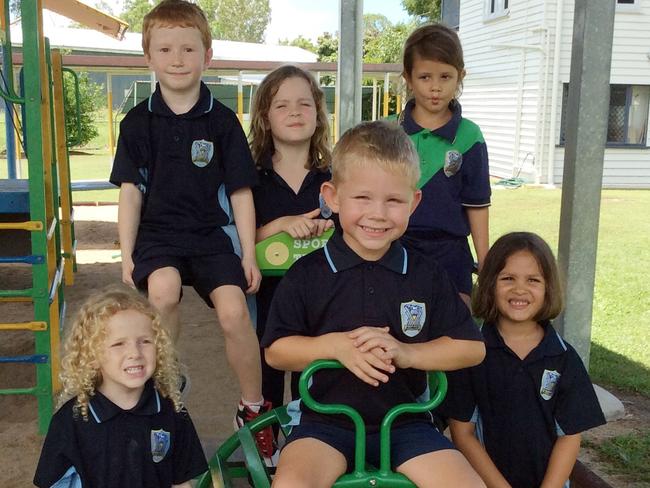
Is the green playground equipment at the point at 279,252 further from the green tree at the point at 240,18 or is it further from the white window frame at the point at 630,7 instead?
the green tree at the point at 240,18

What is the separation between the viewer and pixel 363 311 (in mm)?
2062

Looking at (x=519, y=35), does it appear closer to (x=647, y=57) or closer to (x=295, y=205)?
(x=647, y=57)

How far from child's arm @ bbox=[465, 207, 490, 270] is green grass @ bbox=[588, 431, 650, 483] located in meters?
1.20

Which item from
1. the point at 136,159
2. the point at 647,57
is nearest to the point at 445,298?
the point at 136,159

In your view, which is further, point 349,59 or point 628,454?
point 349,59

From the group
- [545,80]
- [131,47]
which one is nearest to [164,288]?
[545,80]

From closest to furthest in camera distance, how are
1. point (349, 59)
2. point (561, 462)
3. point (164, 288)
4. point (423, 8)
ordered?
1. point (561, 462)
2. point (164, 288)
3. point (349, 59)
4. point (423, 8)

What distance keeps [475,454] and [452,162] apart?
1.09 m

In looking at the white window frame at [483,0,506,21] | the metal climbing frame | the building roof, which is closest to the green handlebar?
the metal climbing frame

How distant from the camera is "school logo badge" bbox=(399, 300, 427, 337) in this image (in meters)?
2.07

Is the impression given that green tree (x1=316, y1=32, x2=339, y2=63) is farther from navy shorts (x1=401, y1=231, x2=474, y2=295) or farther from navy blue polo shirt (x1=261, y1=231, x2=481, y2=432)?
navy blue polo shirt (x1=261, y1=231, x2=481, y2=432)

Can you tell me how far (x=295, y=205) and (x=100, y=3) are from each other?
7930 cm

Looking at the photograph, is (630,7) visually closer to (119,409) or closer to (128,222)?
(128,222)

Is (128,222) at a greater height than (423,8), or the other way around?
(423,8)
